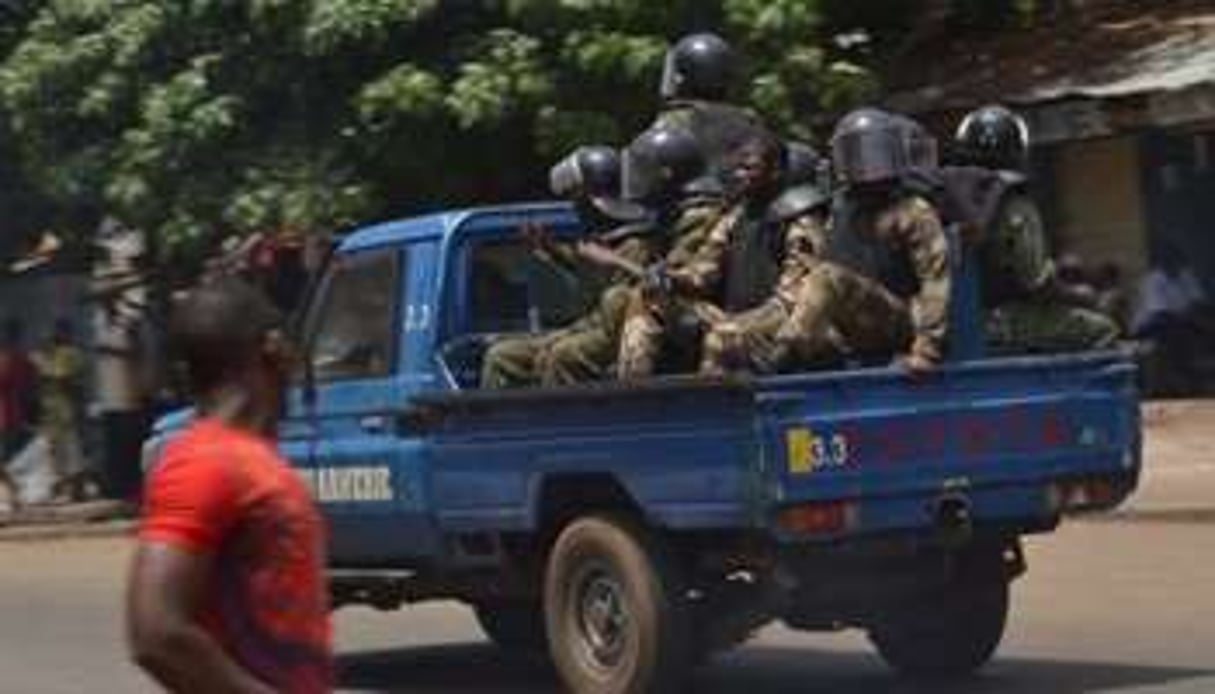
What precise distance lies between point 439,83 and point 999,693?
8559mm

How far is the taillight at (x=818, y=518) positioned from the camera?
8820 millimetres

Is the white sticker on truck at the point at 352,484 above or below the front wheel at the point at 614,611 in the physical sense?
above

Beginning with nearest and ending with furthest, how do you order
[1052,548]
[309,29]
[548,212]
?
[548,212] → [1052,548] → [309,29]

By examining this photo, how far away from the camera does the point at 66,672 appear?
466 inches

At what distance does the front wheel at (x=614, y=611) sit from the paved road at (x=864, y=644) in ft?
3.38

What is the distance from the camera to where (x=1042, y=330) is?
9891 mm

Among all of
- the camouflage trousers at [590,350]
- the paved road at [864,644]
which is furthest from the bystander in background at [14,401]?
the camouflage trousers at [590,350]

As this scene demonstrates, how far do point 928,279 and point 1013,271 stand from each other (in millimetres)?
603

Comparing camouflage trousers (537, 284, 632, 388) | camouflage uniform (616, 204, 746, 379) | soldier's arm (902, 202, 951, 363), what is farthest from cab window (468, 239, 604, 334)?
soldier's arm (902, 202, 951, 363)

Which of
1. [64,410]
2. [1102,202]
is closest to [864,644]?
[1102,202]

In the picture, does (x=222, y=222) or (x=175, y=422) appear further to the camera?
(x=222, y=222)

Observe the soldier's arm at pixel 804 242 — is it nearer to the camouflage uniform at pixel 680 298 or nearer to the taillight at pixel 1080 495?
the camouflage uniform at pixel 680 298

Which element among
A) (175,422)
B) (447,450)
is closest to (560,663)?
(447,450)

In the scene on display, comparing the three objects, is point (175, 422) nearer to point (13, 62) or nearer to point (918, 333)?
point (918, 333)
